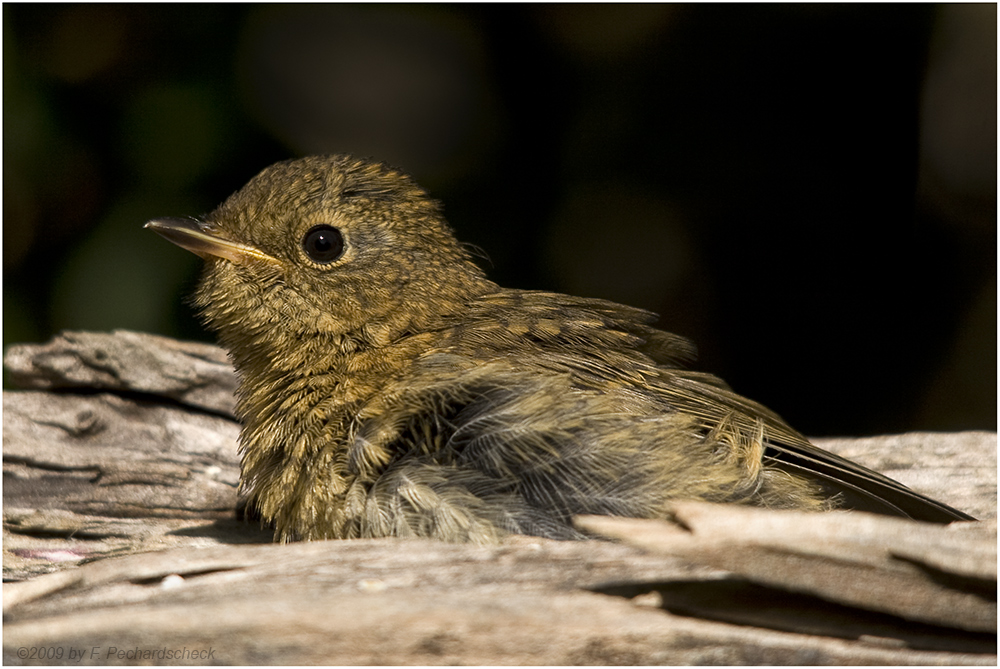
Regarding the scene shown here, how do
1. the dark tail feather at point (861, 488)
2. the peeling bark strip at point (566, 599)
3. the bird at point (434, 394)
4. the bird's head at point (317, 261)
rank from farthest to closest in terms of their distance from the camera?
the bird's head at point (317, 261) → the dark tail feather at point (861, 488) → the bird at point (434, 394) → the peeling bark strip at point (566, 599)

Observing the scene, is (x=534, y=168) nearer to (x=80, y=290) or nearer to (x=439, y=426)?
(x=80, y=290)

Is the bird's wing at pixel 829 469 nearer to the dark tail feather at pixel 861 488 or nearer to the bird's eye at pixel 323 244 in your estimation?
the dark tail feather at pixel 861 488

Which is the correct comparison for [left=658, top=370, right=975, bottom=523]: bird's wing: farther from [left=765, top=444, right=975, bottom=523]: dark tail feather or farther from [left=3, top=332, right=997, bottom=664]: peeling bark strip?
[left=3, top=332, right=997, bottom=664]: peeling bark strip

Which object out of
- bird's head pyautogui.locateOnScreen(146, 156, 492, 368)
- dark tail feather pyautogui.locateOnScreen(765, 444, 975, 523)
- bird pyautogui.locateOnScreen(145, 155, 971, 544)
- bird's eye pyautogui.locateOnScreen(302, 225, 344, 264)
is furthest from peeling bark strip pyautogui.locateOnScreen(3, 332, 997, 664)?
bird's eye pyautogui.locateOnScreen(302, 225, 344, 264)

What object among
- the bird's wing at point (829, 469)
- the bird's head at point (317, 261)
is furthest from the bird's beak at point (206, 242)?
the bird's wing at point (829, 469)

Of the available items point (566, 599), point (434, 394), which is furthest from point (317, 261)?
point (566, 599)

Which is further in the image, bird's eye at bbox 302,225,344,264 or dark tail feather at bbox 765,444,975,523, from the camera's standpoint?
bird's eye at bbox 302,225,344,264

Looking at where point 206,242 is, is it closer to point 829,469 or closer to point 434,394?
point 434,394
